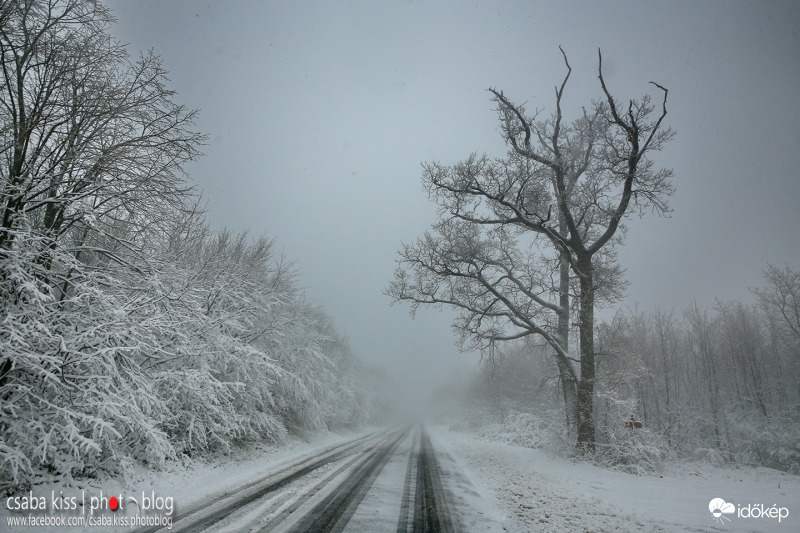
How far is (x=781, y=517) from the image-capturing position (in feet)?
19.9

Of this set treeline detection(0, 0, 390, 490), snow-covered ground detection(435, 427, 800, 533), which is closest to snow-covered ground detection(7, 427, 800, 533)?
snow-covered ground detection(435, 427, 800, 533)

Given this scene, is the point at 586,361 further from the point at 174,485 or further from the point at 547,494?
the point at 174,485

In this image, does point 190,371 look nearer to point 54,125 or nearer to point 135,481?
point 135,481

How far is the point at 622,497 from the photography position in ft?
24.6

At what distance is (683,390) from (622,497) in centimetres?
4329

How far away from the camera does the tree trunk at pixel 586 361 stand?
1231 centimetres

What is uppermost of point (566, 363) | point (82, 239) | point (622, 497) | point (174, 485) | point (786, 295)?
point (786, 295)

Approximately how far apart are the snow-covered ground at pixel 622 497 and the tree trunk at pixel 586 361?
1123 mm

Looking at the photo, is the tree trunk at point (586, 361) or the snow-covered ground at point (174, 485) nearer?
the snow-covered ground at point (174, 485)

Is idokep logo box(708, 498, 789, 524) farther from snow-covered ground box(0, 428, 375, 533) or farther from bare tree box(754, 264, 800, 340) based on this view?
bare tree box(754, 264, 800, 340)

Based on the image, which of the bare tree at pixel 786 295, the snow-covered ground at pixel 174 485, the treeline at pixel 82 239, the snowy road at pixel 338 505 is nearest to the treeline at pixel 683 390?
the bare tree at pixel 786 295

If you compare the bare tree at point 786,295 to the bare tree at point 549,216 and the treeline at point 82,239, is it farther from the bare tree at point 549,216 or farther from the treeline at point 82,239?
the treeline at point 82,239

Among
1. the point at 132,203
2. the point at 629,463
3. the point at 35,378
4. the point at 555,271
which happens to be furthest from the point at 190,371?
the point at 555,271

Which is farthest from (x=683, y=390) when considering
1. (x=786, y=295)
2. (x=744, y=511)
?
(x=744, y=511)
